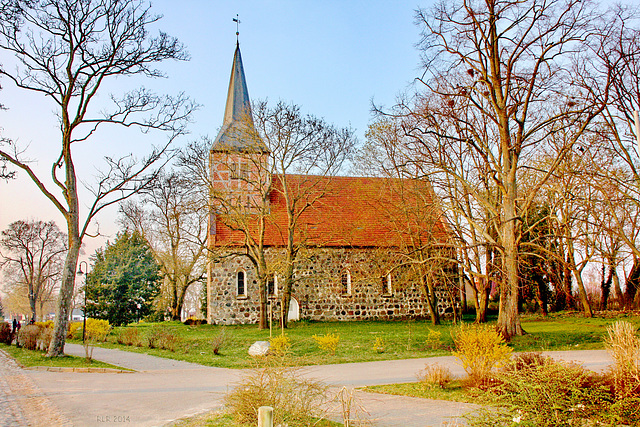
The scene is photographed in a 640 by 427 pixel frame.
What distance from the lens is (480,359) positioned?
8648 mm

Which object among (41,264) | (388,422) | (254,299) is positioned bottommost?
(388,422)

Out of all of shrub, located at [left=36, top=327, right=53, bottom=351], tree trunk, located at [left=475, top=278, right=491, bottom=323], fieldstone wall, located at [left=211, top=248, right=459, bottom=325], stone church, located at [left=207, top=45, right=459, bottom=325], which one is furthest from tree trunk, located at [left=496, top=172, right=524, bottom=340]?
shrub, located at [left=36, top=327, right=53, bottom=351]

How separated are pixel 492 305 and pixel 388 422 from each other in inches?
1101

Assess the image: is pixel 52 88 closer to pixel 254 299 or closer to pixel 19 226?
pixel 254 299

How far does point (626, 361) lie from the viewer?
6773 millimetres

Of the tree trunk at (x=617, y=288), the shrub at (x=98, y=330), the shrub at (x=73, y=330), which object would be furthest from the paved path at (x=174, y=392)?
the tree trunk at (x=617, y=288)

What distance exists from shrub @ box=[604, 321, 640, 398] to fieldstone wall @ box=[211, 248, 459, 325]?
18.2 meters

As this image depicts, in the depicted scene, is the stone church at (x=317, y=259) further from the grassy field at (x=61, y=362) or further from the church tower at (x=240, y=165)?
the grassy field at (x=61, y=362)

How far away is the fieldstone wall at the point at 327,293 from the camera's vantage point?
26047mm

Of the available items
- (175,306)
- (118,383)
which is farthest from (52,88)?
(175,306)

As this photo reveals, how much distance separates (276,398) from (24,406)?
4.73 metres

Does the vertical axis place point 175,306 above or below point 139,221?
below

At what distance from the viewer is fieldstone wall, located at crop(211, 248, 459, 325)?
26047 mm

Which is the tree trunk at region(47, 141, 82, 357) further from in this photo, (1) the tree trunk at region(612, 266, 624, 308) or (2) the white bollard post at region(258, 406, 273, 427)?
(1) the tree trunk at region(612, 266, 624, 308)
